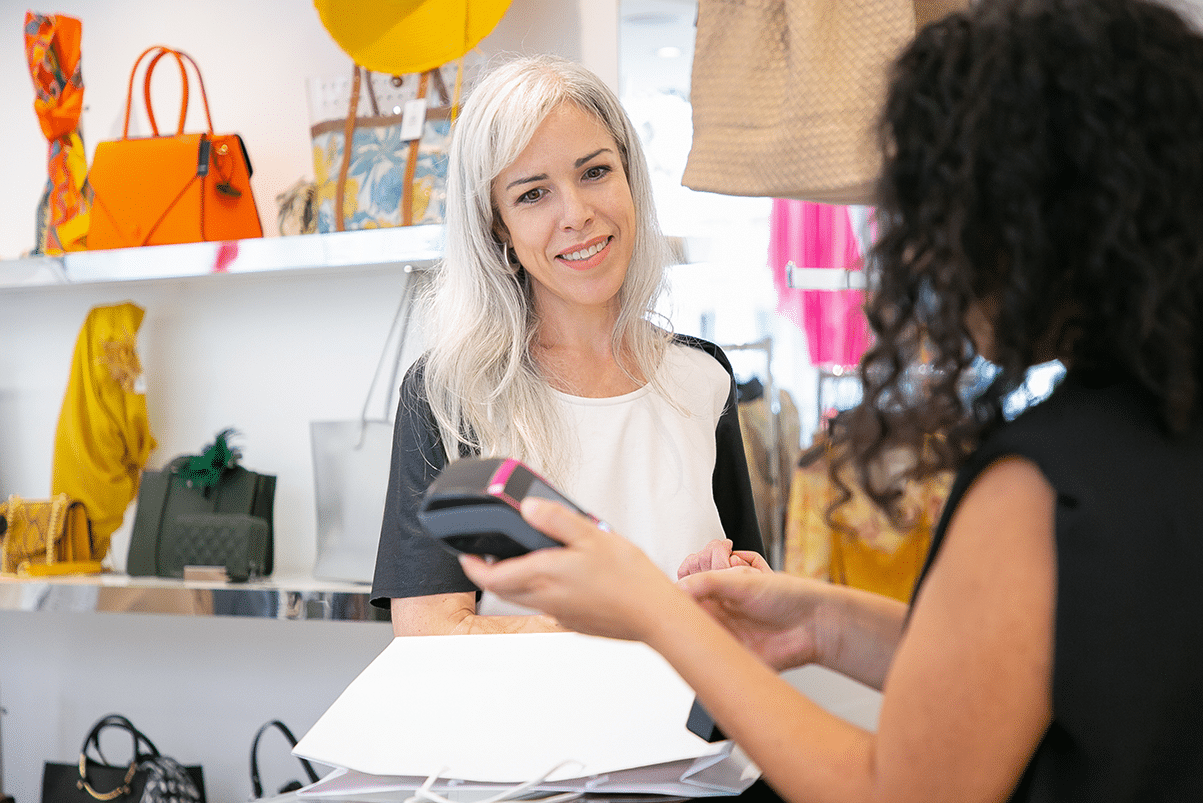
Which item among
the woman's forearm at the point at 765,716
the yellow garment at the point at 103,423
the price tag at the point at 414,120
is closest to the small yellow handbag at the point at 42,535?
the yellow garment at the point at 103,423

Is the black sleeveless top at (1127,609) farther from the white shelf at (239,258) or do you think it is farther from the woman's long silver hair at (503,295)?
the white shelf at (239,258)

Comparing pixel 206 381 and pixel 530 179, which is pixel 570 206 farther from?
pixel 206 381

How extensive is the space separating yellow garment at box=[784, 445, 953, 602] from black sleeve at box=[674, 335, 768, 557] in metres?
0.25

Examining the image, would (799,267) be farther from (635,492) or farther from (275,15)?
(275,15)

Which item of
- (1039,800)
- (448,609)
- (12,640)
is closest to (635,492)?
(448,609)

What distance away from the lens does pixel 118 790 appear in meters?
1.97

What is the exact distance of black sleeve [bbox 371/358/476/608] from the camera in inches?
52.2

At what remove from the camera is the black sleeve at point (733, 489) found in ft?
4.95

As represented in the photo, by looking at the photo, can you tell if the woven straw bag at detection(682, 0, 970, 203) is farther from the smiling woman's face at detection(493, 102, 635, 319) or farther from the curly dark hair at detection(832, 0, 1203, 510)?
the curly dark hair at detection(832, 0, 1203, 510)

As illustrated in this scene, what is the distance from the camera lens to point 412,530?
4.38 feet

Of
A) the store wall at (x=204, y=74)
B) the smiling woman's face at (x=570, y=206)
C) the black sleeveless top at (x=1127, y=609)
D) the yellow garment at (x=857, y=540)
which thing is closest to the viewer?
the black sleeveless top at (x=1127, y=609)

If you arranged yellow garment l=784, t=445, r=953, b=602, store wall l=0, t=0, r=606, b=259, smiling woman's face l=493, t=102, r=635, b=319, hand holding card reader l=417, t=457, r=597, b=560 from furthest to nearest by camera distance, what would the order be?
1. store wall l=0, t=0, r=606, b=259
2. yellow garment l=784, t=445, r=953, b=602
3. smiling woman's face l=493, t=102, r=635, b=319
4. hand holding card reader l=417, t=457, r=597, b=560

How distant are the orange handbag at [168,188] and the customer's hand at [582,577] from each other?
1.62 m

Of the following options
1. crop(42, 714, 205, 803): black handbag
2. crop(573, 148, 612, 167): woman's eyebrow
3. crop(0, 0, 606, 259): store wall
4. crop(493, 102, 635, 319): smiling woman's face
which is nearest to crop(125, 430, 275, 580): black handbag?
crop(42, 714, 205, 803): black handbag
